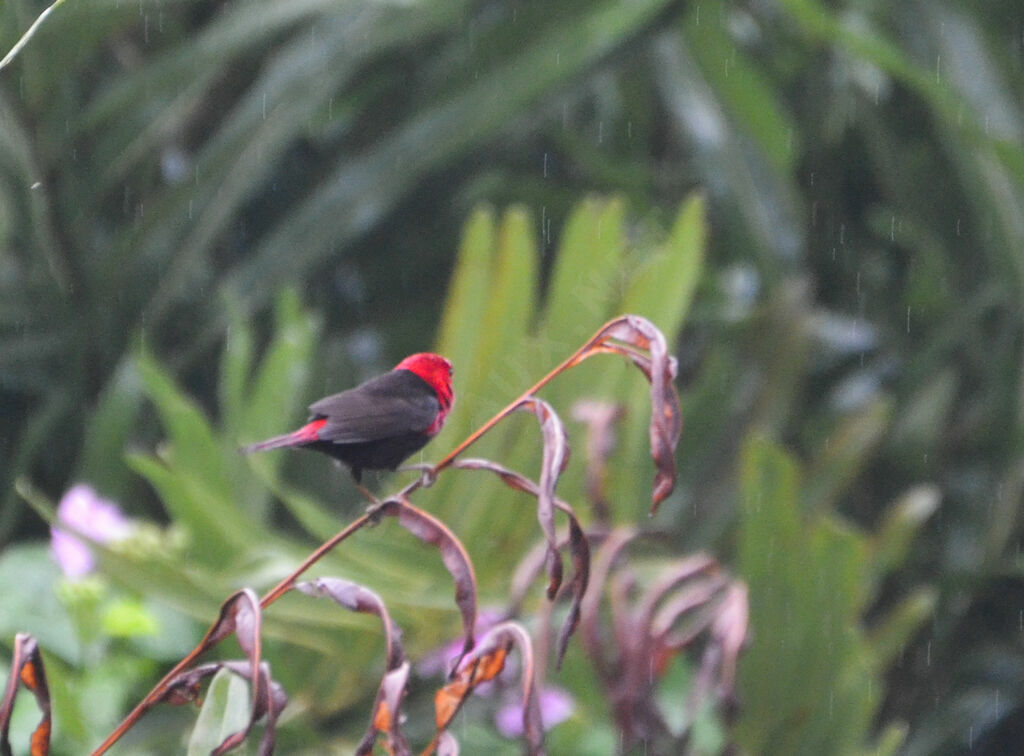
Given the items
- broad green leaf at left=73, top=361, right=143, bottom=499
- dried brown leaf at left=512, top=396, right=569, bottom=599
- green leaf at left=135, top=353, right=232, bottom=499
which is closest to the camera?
dried brown leaf at left=512, top=396, right=569, bottom=599

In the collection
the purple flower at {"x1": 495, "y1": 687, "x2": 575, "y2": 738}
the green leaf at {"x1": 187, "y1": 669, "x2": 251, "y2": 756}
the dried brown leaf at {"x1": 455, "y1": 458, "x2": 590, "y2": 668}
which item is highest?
the dried brown leaf at {"x1": 455, "y1": 458, "x2": 590, "y2": 668}

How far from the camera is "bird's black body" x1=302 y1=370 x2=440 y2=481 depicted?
0.42 m

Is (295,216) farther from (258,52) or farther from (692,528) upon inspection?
(692,528)

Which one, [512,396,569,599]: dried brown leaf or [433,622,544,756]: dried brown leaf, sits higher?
[512,396,569,599]: dried brown leaf

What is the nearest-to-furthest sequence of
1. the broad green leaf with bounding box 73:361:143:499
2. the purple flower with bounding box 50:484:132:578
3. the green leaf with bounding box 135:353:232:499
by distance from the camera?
the purple flower with bounding box 50:484:132:578 < the green leaf with bounding box 135:353:232:499 < the broad green leaf with bounding box 73:361:143:499

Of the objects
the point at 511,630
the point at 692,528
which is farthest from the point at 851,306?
the point at 511,630

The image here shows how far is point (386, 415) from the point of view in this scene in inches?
16.5

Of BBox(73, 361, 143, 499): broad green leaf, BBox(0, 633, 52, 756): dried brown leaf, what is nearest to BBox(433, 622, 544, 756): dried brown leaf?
BBox(0, 633, 52, 756): dried brown leaf

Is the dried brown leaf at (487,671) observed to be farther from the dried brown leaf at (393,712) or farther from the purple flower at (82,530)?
the purple flower at (82,530)

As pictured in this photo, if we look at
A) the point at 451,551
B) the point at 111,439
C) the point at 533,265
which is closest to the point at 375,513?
the point at 451,551

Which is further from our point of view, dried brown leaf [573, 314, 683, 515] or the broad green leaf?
the broad green leaf

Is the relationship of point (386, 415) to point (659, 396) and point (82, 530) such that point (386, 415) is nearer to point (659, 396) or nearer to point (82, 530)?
point (659, 396)

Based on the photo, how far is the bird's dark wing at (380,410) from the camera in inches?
16.5

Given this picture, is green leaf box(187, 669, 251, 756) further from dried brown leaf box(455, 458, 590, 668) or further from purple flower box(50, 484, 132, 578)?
purple flower box(50, 484, 132, 578)
